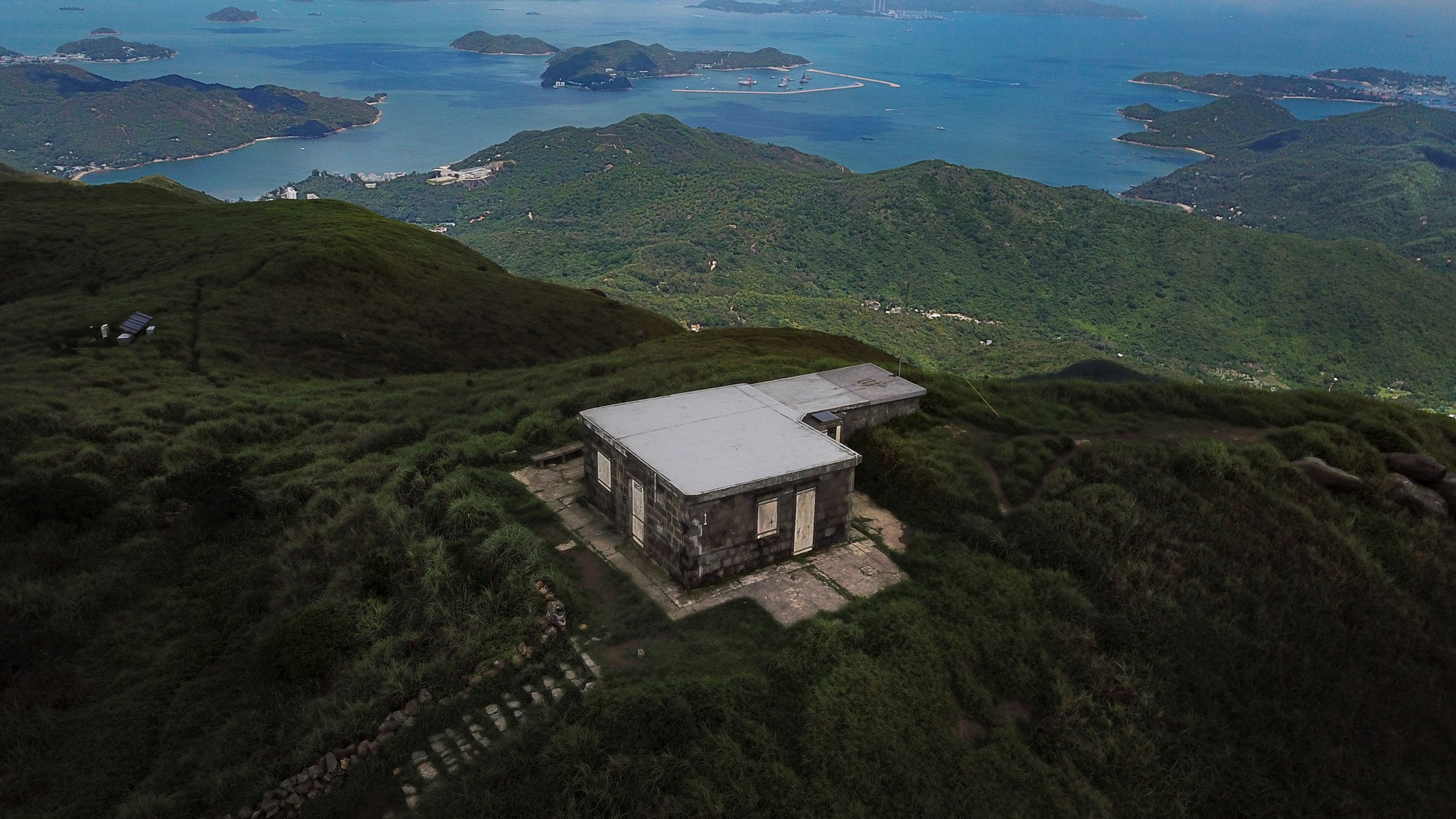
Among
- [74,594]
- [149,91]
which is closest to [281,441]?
[74,594]

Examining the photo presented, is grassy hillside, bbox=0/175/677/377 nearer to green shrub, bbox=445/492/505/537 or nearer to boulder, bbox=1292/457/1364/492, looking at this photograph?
green shrub, bbox=445/492/505/537

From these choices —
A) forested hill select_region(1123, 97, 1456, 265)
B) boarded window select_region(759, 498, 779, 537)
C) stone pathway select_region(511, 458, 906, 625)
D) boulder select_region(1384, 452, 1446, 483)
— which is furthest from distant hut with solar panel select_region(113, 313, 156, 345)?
forested hill select_region(1123, 97, 1456, 265)

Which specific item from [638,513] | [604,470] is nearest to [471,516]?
[604,470]

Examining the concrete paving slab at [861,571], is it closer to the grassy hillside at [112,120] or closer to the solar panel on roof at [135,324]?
the solar panel on roof at [135,324]

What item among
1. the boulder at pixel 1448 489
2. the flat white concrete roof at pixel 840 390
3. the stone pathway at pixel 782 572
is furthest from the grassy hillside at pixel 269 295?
the boulder at pixel 1448 489

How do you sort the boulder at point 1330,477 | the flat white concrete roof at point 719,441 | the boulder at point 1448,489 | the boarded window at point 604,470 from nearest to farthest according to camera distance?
the flat white concrete roof at point 719,441, the boarded window at point 604,470, the boulder at point 1330,477, the boulder at point 1448,489

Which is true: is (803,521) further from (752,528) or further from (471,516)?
(471,516)
